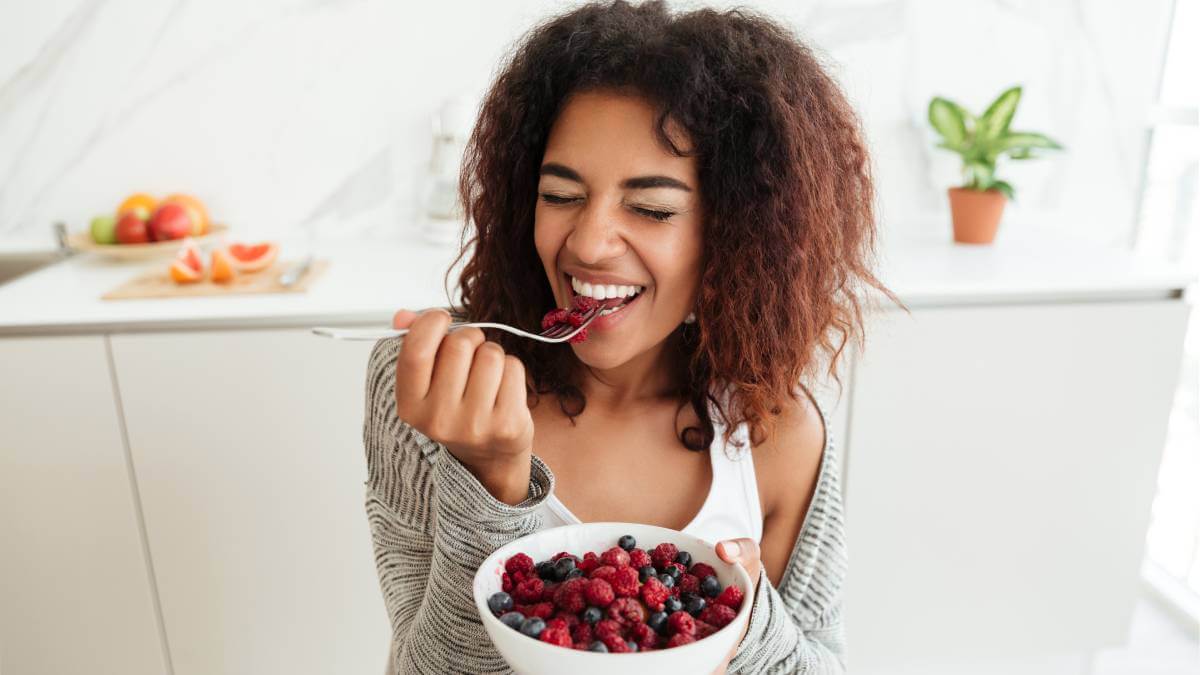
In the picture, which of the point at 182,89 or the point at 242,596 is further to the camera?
the point at 182,89

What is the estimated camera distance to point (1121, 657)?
216 centimetres

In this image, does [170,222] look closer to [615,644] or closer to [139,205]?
[139,205]

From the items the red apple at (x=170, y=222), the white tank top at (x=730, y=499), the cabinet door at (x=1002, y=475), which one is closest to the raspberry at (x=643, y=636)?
the white tank top at (x=730, y=499)

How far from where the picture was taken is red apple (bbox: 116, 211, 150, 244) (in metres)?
1.92

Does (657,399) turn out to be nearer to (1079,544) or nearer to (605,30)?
(605,30)

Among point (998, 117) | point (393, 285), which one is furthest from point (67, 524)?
point (998, 117)

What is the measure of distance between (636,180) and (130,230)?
4.76ft

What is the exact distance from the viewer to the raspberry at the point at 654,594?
733mm

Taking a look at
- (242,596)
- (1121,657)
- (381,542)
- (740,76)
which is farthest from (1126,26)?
(242,596)

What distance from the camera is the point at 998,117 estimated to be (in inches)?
80.4

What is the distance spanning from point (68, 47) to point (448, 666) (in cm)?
180

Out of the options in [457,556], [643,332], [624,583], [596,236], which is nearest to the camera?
[624,583]

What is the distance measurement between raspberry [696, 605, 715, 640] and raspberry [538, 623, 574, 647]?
4.1 inches

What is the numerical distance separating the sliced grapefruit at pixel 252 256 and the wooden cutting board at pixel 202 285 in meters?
0.02
